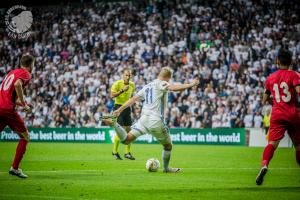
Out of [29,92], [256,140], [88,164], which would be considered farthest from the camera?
[29,92]

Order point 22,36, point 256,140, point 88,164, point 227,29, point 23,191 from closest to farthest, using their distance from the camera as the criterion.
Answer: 1. point 23,191
2. point 88,164
3. point 256,140
4. point 227,29
5. point 22,36

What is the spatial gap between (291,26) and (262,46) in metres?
2.21

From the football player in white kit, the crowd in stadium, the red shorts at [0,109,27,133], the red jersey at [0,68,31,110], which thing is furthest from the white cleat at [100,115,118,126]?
the crowd in stadium

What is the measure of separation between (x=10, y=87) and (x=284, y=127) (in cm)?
574

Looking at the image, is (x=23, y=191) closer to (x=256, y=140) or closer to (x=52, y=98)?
(x=256, y=140)

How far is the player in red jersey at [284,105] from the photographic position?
10836 mm

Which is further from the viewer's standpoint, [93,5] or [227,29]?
[93,5]

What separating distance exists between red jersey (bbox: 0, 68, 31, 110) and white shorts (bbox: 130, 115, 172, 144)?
284 cm

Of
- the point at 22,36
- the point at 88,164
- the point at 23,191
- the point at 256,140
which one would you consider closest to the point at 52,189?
the point at 23,191

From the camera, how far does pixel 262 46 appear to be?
109ft

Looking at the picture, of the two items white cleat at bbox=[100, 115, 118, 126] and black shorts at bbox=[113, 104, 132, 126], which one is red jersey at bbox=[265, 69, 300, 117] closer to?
white cleat at bbox=[100, 115, 118, 126]

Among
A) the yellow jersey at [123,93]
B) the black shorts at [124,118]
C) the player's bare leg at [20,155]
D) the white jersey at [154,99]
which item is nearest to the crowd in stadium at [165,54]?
the black shorts at [124,118]

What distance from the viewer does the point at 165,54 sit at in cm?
3581

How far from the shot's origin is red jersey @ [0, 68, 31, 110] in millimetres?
12164
